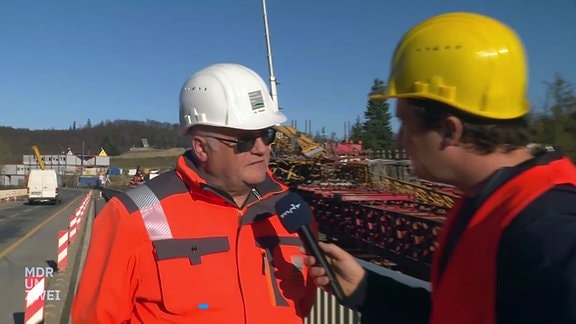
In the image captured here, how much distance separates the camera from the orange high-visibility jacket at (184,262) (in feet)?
8.46

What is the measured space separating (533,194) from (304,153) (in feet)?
78.9

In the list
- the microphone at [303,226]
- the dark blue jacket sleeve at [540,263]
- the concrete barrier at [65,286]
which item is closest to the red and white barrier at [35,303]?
the concrete barrier at [65,286]

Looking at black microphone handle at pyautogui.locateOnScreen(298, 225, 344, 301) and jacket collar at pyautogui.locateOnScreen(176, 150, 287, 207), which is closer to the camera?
black microphone handle at pyautogui.locateOnScreen(298, 225, 344, 301)

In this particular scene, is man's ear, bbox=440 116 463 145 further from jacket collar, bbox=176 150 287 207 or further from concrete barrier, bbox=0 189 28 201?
Answer: concrete barrier, bbox=0 189 28 201

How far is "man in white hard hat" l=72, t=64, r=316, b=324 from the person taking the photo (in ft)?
8.50

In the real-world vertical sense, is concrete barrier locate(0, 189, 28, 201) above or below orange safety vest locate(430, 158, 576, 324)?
below

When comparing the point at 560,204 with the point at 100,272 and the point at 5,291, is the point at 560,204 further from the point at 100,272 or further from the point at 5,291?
the point at 5,291

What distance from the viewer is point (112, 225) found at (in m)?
2.63

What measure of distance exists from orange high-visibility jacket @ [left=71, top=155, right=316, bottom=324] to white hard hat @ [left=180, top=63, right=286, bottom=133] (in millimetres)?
287

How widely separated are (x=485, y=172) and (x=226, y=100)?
4.84 ft

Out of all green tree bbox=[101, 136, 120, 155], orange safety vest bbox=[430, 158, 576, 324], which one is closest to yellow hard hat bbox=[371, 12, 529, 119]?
orange safety vest bbox=[430, 158, 576, 324]

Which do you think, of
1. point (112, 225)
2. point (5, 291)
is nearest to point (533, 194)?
point (112, 225)

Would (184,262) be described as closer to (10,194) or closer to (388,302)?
(388,302)

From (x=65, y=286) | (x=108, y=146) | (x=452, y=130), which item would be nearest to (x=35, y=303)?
(x=65, y=286)
